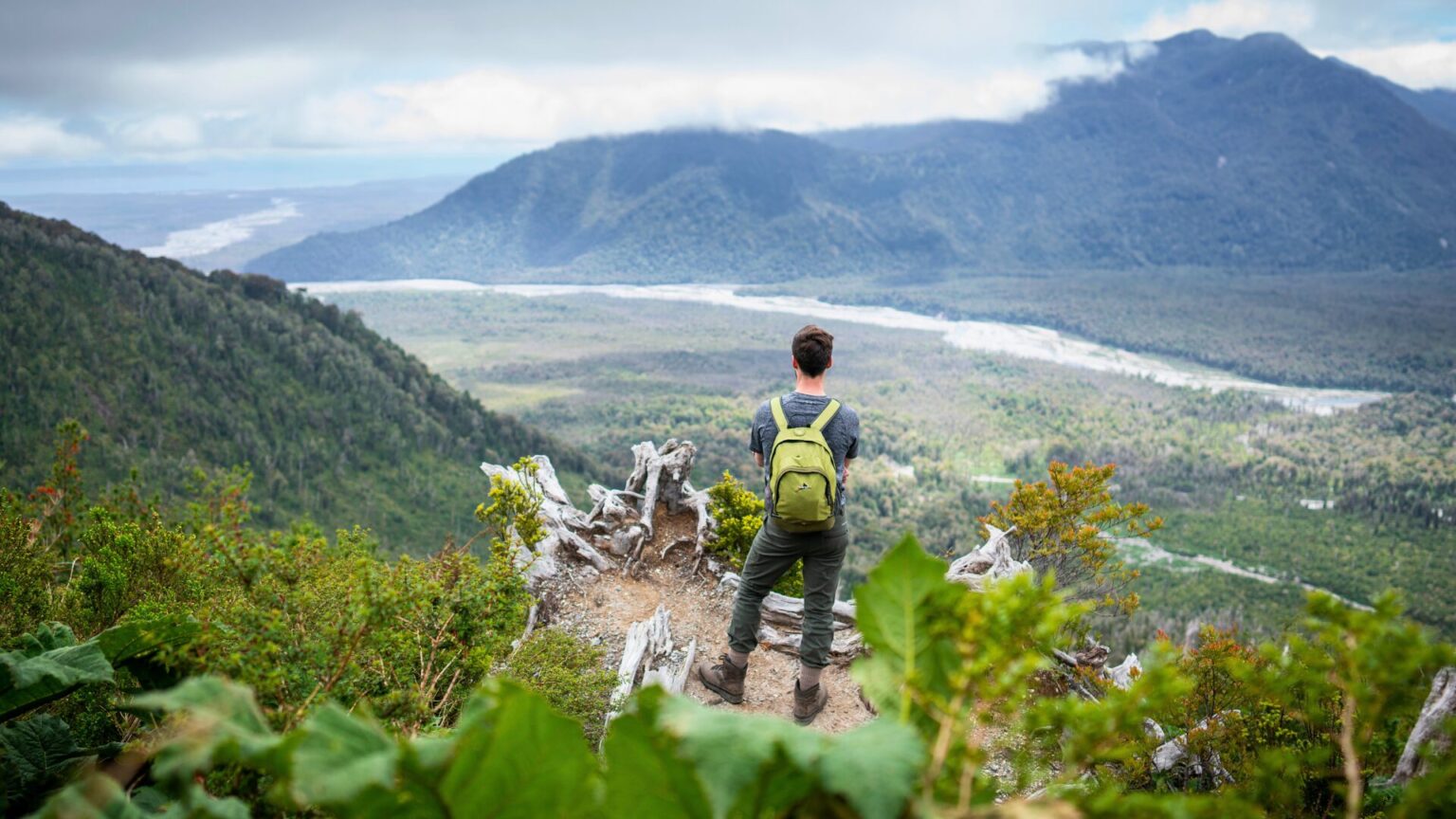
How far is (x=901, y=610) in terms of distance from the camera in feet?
6.26

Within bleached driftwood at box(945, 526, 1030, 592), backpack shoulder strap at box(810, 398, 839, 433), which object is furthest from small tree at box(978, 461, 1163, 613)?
backpack shoulder strap at box(810, 398, 839, 433)

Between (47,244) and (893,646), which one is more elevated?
(47,244)

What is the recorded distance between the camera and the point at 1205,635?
10.9 m

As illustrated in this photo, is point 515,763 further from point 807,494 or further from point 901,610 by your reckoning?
point 807,494

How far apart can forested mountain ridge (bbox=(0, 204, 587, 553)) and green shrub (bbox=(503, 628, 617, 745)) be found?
166ft

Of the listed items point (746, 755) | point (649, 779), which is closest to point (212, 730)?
point (649, 779)

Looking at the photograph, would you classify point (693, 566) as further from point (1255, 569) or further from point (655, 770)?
point (1255, 569)

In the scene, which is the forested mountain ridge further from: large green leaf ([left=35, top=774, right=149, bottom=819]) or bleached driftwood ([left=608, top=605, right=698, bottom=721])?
large green leaf ([left=35, top=774, right=149, bottom=819])

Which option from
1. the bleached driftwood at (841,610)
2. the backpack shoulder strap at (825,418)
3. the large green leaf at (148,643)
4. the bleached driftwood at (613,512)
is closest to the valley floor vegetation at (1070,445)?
the bleached driftwood at (841,610)

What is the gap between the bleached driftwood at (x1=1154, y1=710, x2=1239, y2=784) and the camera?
6.99 metres

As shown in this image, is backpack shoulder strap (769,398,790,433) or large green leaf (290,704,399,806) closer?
large green leaf (290,704,399,806)

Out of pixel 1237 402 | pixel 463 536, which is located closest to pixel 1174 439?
pixel 1237 402

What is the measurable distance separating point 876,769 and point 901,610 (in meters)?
0.53

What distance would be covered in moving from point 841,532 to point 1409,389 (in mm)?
182625
